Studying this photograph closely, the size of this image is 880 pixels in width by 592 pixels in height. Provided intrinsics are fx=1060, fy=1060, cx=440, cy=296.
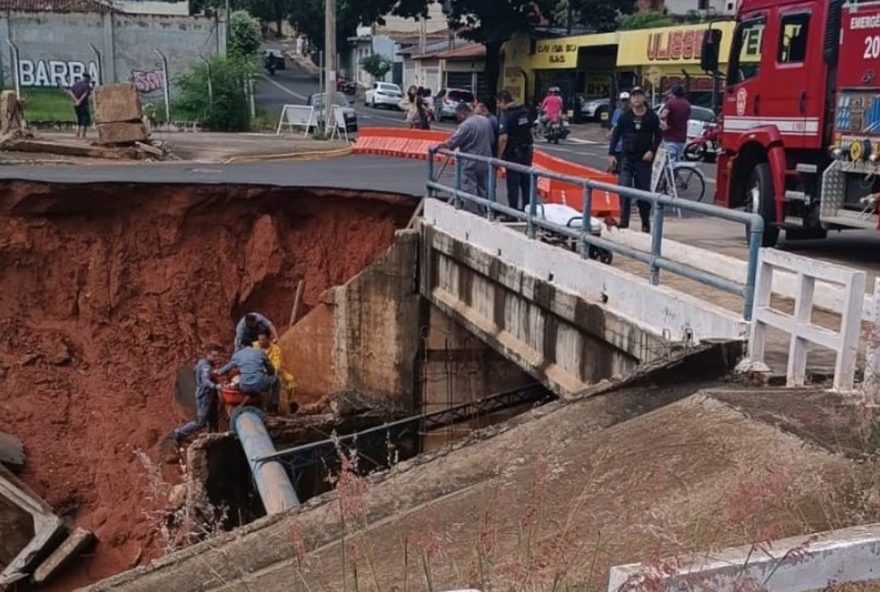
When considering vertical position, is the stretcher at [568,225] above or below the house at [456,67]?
below

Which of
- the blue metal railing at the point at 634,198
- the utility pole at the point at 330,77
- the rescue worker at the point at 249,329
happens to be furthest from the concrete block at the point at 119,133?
the blue metal railing at the point at 634,198

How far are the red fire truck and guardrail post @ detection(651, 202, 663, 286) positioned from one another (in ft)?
12.2

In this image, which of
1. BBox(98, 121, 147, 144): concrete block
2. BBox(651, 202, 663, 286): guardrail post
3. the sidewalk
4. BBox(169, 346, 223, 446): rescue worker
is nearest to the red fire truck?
BBox(651, 202, 663, 286): guardrail post

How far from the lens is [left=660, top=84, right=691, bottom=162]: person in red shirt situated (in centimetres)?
1471

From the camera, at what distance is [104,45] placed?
3741cm

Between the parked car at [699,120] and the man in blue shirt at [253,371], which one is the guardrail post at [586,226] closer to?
the man in blue shirt at [253,371]

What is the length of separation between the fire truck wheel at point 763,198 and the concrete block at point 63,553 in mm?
8500

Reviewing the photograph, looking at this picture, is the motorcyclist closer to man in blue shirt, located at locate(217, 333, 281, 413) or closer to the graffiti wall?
the graffiti wall

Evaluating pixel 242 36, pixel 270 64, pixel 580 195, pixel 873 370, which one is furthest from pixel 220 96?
pixel 270 64

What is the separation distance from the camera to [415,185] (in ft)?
58.6

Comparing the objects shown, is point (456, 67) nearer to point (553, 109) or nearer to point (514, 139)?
point (553, 109)

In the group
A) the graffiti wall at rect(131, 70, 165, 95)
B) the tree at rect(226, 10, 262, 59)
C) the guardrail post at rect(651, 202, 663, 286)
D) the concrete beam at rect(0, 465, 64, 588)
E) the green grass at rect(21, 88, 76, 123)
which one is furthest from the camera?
the tree at rect(226, 10, 262, 59)

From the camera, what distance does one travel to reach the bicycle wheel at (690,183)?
54.1 ft

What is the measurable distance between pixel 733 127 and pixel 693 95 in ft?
87.2
